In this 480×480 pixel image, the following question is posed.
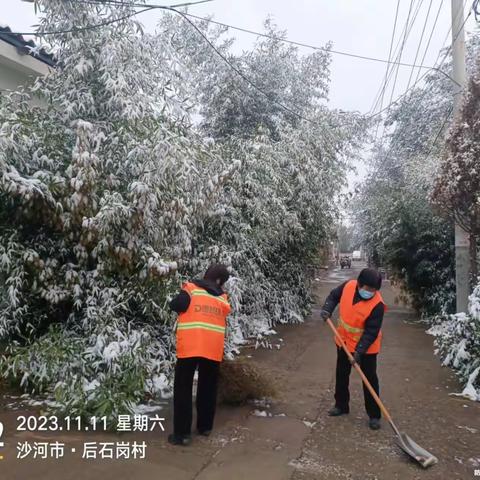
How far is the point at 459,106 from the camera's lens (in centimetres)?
816

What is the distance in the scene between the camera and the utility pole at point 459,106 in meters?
8.26

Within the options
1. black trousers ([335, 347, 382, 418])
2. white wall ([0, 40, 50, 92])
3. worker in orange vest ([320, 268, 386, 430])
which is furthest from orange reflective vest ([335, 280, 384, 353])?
white wall ([0, 40, 50, 92])

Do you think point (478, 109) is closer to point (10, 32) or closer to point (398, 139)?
point (10, 32)

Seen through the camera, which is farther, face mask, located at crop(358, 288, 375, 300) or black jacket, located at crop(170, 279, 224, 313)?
face mask, located at crop(358, 288, 375, 300)

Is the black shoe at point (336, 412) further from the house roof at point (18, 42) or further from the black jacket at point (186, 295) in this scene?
the house roof at point (18, 42)

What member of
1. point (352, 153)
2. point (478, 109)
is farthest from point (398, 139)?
point (478, 109)

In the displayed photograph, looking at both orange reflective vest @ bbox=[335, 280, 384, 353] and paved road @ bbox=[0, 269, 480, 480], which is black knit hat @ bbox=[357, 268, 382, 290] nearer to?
orange reflective vest @ bbox=[335, 280, 384, 353]

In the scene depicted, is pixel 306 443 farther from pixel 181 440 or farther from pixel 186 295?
pixel 186 295

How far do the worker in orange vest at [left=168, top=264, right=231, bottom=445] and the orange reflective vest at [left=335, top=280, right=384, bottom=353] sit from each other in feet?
4.17

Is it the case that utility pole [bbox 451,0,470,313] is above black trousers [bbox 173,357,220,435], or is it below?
above

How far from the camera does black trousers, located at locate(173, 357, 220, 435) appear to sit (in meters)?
4.30

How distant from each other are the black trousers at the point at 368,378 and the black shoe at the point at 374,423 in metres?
0.04

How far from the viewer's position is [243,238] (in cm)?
840

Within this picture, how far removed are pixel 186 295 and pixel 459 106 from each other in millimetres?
5945
